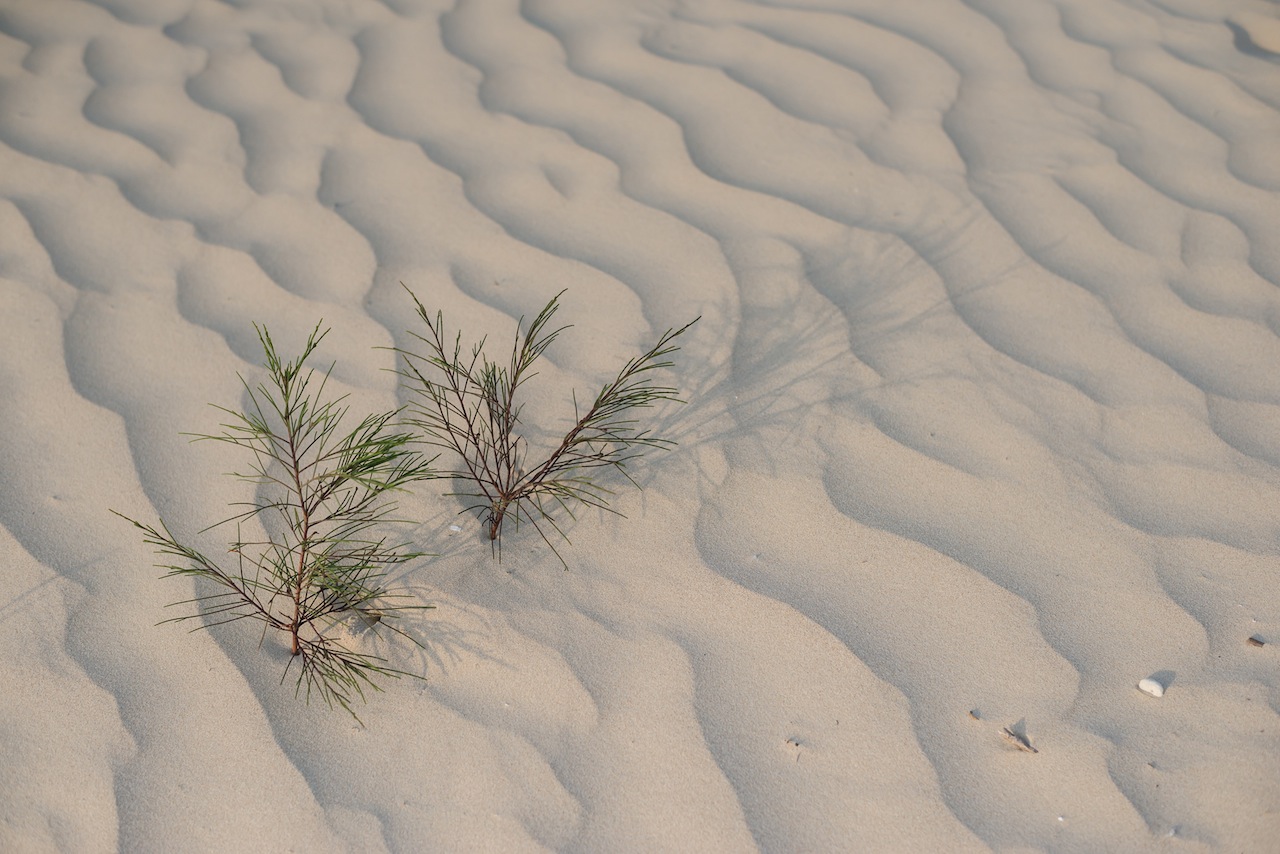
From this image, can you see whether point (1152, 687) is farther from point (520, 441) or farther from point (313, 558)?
point (313, 558)

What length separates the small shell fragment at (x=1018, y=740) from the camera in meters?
1.60

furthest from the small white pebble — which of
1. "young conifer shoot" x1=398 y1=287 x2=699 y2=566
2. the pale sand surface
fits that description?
"young conifer shoot" x1=398 y1=287 x2=699 y2=566

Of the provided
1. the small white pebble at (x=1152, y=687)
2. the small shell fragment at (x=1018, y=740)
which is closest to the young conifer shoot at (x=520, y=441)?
the small shell fragment at (x=1018, y=740)

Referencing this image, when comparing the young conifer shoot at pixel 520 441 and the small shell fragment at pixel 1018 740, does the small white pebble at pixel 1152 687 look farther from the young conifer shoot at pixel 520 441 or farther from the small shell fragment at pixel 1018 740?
the young conifer shoot at pixel 520 441

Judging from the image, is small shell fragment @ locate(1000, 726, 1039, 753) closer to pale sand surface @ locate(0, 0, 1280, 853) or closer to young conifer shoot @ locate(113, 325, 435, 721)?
pale sand surface @ locate(0, 0, 1280, 853)

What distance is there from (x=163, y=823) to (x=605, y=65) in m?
2.33

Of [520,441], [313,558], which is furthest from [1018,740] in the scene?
[313,558]

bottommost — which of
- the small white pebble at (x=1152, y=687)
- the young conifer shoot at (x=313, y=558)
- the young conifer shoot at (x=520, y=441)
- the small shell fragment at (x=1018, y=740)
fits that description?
the young conifer shoot at (x=313, y=558)

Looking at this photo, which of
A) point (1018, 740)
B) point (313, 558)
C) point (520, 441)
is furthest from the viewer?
point (520, 441)

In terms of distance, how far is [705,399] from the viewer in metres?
2.15

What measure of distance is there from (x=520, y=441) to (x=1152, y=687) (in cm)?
109

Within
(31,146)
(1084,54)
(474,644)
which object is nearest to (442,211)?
(31,146)

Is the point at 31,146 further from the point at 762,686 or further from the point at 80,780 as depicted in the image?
the point at 762,686

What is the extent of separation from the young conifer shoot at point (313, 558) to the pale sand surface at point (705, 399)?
1.8 inches
